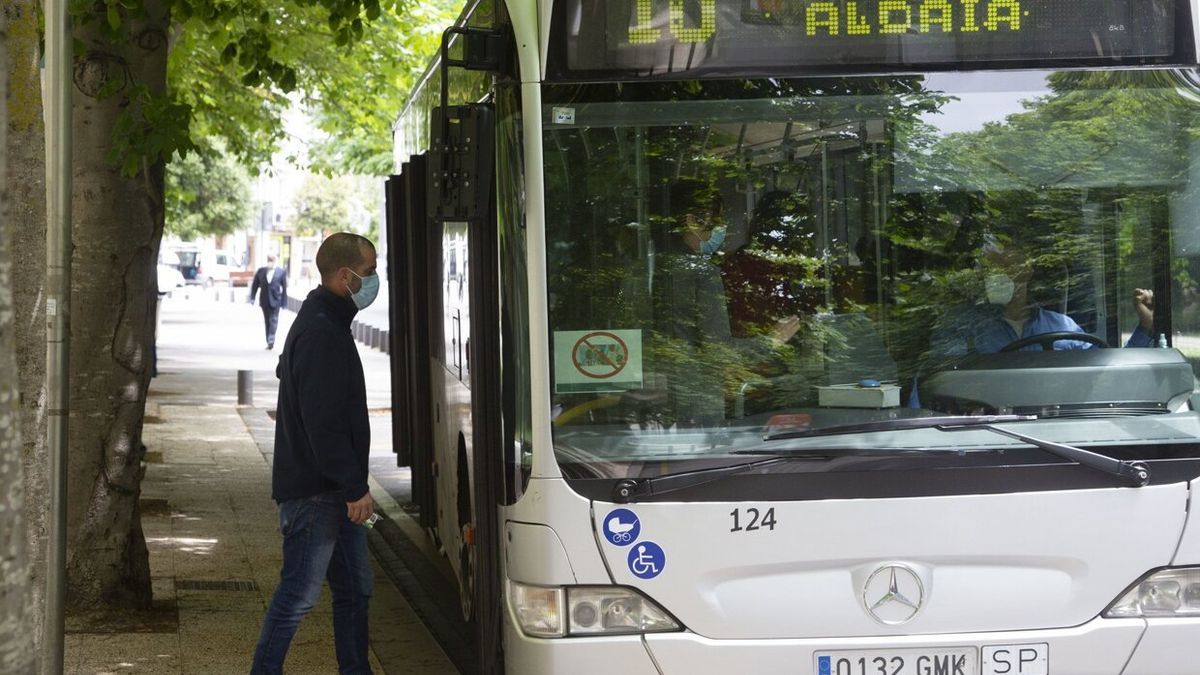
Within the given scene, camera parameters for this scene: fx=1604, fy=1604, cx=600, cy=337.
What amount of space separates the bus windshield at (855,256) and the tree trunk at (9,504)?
1.70 meters

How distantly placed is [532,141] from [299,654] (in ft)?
12.6

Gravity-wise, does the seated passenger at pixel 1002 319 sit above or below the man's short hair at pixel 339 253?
below

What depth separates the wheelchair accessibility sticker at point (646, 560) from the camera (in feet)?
15.2

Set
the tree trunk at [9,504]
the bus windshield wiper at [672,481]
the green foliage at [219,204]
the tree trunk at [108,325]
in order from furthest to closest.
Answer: the green foliage at [219,204] → the tree trunk at [108,325] → the bus windshield wiper at [672,481] → the tree trunk at [9,504]

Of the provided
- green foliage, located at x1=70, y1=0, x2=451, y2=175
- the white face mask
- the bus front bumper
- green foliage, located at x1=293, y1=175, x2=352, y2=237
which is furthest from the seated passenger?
green foliage, located at x1=293, y1=175, x2=352, y2=237

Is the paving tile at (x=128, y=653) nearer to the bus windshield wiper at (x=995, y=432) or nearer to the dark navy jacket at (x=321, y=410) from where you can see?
the dark navy jacket at (x=321, y=410)

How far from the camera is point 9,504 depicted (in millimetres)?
3385

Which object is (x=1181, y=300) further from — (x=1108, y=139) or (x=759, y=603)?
(x=759, y=603)

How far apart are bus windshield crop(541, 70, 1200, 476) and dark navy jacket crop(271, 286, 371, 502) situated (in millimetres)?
1314

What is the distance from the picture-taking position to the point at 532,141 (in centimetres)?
475

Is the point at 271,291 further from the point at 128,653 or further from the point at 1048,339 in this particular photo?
the point at 1048,339

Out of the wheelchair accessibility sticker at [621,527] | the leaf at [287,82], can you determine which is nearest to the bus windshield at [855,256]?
the wheelchair accessibility sticker at [621,527]

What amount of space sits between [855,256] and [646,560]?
3.67 feet

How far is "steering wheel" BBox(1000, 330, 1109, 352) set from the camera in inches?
193
